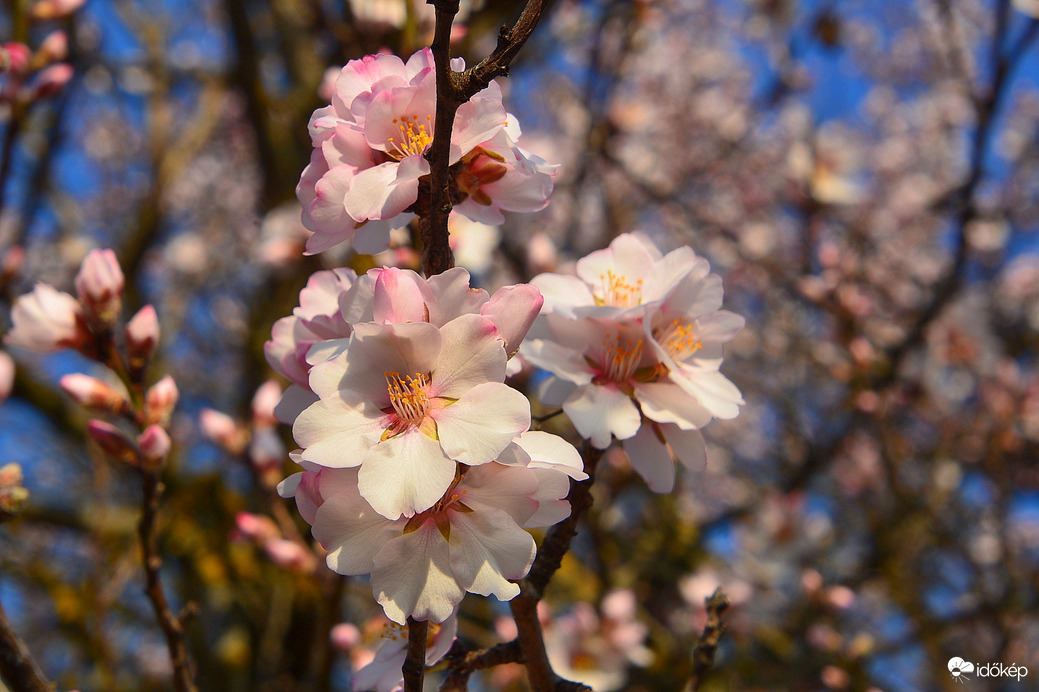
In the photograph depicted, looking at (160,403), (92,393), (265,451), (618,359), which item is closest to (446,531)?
(618,359)

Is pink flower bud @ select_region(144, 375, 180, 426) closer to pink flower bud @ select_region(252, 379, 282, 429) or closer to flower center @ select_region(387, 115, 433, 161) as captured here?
pink flower bud @ select_region(252, 379, 282, 429)

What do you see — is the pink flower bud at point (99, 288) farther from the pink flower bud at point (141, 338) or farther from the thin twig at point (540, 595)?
the thin twig at point (540, 595)

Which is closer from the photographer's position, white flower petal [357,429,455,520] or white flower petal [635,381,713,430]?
white flower petal [357,429,455,520]

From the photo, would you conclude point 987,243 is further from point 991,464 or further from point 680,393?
point 680,393

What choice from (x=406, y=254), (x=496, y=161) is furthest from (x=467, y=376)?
(x=406, y=254)

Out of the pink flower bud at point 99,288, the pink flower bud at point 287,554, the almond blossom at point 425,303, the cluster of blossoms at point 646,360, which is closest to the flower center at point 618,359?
the cluster of blossoms at point 646,360

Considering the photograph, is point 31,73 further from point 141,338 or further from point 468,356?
point 468,356

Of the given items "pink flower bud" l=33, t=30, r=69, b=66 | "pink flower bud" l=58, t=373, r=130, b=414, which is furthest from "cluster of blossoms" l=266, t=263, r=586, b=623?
"pink flower bud" l=33, t=30, r=69, b=66
